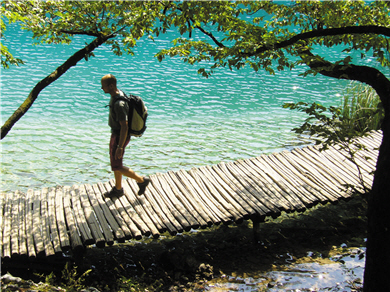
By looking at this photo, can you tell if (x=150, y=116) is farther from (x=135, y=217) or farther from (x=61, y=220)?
(x=61, y=220)

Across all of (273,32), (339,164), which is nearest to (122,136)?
(273,32)

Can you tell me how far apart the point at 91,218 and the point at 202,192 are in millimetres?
1835

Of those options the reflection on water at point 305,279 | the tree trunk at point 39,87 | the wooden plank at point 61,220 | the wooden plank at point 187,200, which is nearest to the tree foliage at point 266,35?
the tree trunk at point 39,87

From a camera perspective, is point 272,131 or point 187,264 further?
point 272,131

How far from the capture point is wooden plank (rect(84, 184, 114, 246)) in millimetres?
4882

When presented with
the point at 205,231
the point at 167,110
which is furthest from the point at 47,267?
the point at 167,110

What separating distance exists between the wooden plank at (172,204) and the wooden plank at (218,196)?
1.98ft

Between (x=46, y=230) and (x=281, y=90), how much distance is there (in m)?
13.5

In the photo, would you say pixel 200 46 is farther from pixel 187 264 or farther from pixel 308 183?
pixel 187 264

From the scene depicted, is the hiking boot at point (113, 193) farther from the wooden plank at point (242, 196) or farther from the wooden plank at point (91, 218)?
the wooden plank at point (242, 196)

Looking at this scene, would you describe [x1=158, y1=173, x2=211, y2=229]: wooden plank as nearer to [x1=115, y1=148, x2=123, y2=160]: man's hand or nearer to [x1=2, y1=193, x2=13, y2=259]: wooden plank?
[x1=115, y1=148, x2=123, y2=160]: man's hand

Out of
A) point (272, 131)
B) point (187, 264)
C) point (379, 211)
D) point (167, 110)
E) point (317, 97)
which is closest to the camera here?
point (379, 211)

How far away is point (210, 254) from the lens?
5.58 meters

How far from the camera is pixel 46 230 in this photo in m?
4.98
